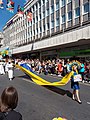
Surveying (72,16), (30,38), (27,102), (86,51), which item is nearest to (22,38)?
(30,38)

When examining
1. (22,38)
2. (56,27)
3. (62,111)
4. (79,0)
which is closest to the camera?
(62,111)

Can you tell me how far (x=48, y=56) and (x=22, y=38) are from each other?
2286cm

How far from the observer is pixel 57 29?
39.9 m

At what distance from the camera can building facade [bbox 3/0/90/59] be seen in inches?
1156

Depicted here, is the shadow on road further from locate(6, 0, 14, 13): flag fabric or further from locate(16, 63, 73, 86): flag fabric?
locate(6, 0, 14, 13): flag fabric

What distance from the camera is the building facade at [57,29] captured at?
96.3 feet

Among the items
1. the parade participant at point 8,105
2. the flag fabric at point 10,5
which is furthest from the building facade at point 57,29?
the parade participant at point 8,105

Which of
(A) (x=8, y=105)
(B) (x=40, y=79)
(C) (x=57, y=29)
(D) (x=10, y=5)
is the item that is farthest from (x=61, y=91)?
(C) (x=57, y=29)

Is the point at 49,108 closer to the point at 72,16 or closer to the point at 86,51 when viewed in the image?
the point at 86,51

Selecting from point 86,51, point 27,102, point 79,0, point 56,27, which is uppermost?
point 79,0

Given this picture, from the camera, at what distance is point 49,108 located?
851 cm

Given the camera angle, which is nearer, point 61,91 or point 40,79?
point 61,91

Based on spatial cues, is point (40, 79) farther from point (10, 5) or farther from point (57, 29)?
point (57, 29)

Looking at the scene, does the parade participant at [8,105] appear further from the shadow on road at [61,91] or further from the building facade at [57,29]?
the building facade at [57,29]
